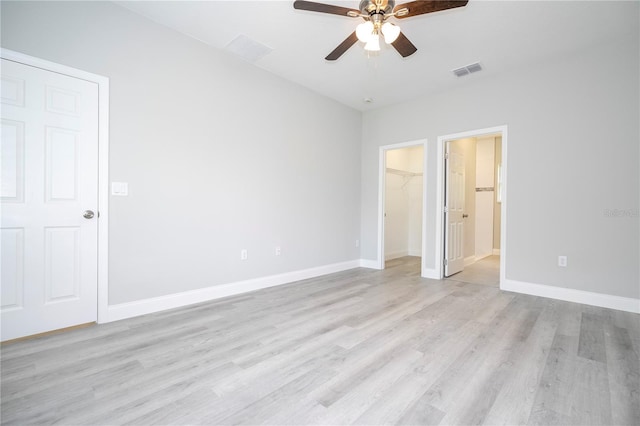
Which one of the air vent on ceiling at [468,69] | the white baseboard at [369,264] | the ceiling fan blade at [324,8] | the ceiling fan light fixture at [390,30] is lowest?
the white baseboard at [369,264]

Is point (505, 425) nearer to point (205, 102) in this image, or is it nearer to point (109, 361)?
point (109, 361)

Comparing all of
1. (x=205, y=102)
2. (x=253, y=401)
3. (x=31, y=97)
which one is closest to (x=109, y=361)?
(x=253, y=401)

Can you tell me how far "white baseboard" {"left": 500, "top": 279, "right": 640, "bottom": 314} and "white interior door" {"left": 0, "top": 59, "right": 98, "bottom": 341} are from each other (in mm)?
4589

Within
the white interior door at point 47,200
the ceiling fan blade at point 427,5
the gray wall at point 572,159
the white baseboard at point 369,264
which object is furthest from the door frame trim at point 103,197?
the gray wall at point 572,159

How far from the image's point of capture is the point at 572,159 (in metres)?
3.26

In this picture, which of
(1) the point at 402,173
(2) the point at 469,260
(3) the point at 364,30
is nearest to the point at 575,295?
(2) the point at 469,260

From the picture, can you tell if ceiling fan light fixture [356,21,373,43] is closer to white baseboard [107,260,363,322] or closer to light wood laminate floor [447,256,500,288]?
white baseboard [107,260,363,322]

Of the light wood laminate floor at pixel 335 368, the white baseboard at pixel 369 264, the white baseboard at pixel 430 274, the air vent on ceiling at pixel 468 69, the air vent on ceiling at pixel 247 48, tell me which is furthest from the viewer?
the white baseboard at pixel 369 264

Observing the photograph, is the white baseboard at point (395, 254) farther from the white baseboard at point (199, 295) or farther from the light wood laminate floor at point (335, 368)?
the light wood laminate floor at point (335, 368)

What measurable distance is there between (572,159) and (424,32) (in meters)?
2.22

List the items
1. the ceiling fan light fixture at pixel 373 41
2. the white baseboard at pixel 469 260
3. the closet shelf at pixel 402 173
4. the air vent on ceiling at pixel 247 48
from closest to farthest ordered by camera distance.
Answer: the ceiling fan light fixture at pixel 373 41
the air vent on ceiling at pixel 247 48
the white baseboard at pixel 469 260
the closet shelf at pixel 402 173

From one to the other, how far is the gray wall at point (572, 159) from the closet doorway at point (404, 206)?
2177 millimetres

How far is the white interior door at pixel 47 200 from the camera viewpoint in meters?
2.16

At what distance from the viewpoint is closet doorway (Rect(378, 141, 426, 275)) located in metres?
6.04
